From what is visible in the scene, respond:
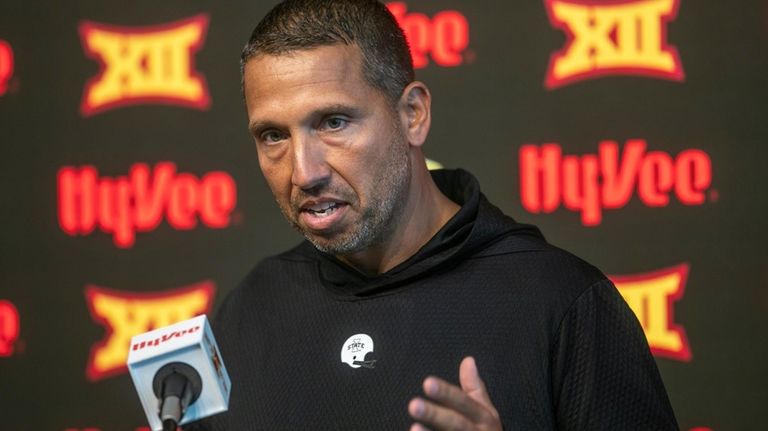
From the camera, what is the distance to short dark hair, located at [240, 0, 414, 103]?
1.43m

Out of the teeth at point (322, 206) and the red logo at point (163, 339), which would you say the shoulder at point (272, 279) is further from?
the red logo at point (163, 339)

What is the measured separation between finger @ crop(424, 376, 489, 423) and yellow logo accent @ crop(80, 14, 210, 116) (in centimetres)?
143

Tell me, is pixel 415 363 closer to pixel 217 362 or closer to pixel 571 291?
pixel 571 291

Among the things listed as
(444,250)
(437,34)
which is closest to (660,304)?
(437,34)

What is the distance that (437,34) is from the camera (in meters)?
2.28

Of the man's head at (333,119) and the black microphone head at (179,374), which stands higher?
the man's head at (333,119)

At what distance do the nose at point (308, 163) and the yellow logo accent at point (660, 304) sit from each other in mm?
995

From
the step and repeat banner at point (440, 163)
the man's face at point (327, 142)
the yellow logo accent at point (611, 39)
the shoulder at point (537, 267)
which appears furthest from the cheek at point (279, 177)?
the yellow logo accent at point (611, 39)

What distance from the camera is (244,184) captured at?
7.66 feet

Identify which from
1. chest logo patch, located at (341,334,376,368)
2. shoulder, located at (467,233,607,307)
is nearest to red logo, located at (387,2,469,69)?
shoulder, located at (467,233,607,307)

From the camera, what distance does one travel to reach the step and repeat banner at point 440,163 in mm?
2182

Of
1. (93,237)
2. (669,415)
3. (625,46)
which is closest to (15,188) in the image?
(93,237)

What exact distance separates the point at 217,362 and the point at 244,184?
119 cm

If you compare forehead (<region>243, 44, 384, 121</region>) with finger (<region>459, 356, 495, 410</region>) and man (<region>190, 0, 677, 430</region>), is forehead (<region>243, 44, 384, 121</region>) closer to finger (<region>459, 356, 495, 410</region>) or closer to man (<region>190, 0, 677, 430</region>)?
man (<region>190, 0, 677, 430</region>)
